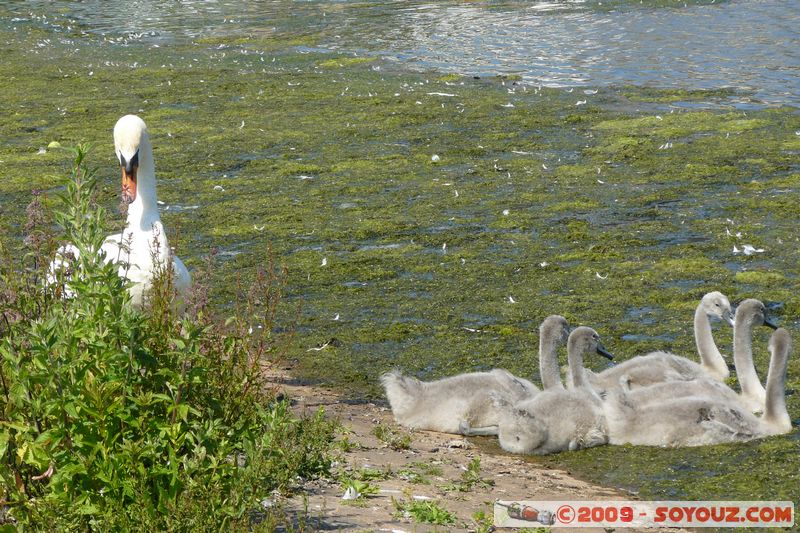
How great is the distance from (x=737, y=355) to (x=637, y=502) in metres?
1.85

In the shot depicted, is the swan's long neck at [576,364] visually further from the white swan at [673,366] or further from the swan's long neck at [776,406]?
the swan's long neck at [776,406]

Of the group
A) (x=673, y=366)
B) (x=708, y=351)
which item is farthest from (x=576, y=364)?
(x=708, y=351)

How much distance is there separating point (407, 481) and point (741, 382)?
266 centimetres

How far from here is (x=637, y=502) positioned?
6105 mm

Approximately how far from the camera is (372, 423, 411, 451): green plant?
6.80 meters

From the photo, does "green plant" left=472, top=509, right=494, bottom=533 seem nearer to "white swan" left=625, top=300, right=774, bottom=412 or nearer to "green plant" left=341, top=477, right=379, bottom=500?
"green plant" left=341, top=477, right=379, bottom=500

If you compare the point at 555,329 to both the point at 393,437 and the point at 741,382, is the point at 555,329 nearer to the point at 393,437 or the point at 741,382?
the point at 741,382

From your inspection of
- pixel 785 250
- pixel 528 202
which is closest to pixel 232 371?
pixel 785 250

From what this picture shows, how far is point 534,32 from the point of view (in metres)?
23.5

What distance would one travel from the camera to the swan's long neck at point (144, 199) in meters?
7.62

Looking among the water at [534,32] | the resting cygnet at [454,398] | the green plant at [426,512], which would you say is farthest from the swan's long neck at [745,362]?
the water at [534,32]

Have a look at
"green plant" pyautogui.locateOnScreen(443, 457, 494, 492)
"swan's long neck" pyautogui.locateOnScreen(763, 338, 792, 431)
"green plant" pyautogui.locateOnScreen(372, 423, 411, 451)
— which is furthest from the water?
"green plant" pyautogui.locateOnScreen(443, 457, 494, 492)

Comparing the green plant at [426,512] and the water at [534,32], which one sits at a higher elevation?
the green plant at [426,512]

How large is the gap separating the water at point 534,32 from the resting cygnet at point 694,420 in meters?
9.75
